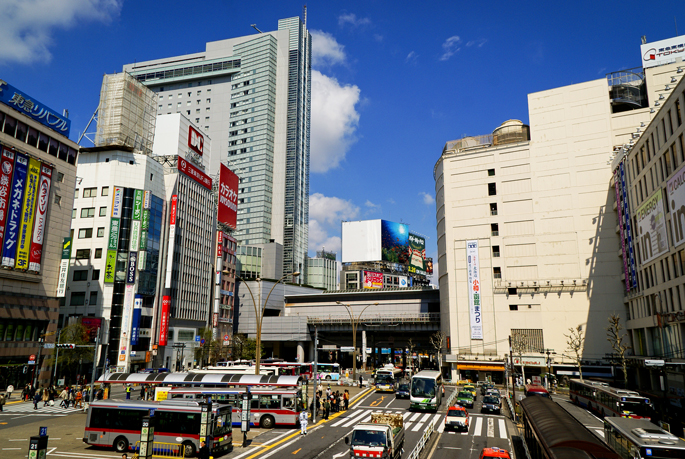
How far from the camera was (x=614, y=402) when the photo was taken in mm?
32219

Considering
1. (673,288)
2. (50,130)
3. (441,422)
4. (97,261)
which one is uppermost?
(50,130)

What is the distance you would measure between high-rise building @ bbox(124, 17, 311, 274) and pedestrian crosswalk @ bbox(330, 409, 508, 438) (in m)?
107

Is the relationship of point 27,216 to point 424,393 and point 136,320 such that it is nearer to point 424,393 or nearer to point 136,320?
point 136,320

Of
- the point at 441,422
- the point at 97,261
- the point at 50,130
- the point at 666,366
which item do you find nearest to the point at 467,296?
the point at 666,366

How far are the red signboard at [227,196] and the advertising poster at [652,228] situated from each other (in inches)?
2884

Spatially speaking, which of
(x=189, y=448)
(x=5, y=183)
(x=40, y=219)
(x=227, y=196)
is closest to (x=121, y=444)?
(x=189, y=448)

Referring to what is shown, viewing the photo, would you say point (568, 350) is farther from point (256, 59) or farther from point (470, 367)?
point (256, 59)

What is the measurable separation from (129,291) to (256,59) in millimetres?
107170

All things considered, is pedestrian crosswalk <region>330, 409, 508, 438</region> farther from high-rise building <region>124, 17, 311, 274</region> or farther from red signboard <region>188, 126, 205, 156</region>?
high-rise building <region>124, 17, 311, 274</region>

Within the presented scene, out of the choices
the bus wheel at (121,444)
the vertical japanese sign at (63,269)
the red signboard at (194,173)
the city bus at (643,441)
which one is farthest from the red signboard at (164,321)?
the city bus at (643,441)

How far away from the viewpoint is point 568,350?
68.3 meters

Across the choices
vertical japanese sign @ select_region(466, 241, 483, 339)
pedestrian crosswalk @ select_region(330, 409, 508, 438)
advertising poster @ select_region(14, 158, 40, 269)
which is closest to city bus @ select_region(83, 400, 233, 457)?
pedestrian crosswalk @ select_region(330, 409, 508, 438)

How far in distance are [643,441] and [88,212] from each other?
7450cm

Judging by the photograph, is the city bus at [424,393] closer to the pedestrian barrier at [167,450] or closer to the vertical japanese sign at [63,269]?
the pedestrian barrier at [167,450]
